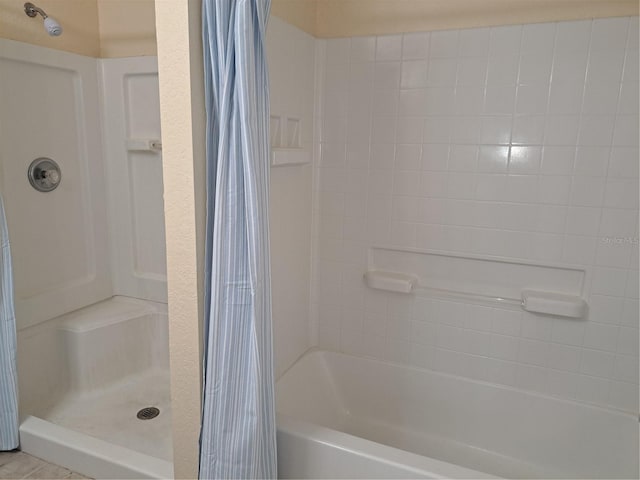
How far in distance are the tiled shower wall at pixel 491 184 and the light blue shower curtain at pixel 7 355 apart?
1.23 m

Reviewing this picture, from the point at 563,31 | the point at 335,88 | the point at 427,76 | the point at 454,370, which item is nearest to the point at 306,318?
the point at 454,370

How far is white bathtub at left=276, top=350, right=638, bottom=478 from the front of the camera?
5.10 feet

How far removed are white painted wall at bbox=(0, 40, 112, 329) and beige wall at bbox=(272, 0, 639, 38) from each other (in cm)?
101

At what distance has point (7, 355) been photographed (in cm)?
166

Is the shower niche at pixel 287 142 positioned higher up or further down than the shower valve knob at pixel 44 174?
higher up

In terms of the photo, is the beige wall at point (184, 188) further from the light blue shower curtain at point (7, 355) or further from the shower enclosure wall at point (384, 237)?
the light blue shower curtain at point (7, 355)

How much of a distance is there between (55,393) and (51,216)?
0.77 metres

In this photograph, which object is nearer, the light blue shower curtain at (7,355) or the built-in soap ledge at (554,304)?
the light blue shower curtain at (7,355)

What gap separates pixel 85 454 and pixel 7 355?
44 centimetres

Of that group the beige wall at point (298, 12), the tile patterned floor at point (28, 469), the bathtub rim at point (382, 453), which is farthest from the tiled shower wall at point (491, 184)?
the tile patterned floor at point (28, 469)

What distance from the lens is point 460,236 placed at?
6.50ft

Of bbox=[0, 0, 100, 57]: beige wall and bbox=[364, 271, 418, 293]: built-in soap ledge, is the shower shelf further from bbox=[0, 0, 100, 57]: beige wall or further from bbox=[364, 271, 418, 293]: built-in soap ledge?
bbox=[364, 271, 418, 293]: built-in soap ledge

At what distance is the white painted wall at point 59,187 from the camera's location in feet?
6.12

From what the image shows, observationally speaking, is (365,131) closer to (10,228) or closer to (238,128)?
(238,128)
